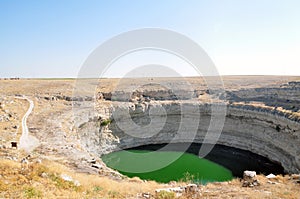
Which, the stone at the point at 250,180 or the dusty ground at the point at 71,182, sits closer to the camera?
the dusty ground at the point at 71,182

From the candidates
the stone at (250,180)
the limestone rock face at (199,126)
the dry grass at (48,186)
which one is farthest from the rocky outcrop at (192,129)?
the dry grass at (48,186)

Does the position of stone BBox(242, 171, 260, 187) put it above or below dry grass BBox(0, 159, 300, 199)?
below

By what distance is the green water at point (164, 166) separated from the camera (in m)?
24.1

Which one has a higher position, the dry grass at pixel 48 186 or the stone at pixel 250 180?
the dry grass at pixel 48 186

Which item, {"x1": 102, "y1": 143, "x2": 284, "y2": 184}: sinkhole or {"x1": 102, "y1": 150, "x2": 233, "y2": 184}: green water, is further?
{"x1": 102, "y1": 143, "x2": 284, "y2": 184}: sinkhole

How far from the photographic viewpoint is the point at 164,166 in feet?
90.2

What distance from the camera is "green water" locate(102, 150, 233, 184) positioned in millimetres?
24141

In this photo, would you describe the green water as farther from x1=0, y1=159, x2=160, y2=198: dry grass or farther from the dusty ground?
x1=0, y1=159, x2=160, y2=198: dry grass

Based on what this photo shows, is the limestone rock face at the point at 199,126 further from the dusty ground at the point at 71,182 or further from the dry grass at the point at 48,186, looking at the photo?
the dry grass at the point at 48,186

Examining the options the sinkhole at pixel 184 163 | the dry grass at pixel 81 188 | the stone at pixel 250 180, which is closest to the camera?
the dry grass at pixel 81 188

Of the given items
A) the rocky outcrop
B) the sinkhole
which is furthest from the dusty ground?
the rocky outcrop

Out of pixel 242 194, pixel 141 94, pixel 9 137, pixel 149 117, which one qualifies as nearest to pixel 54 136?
pixel 9 137

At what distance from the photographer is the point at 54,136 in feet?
67.4

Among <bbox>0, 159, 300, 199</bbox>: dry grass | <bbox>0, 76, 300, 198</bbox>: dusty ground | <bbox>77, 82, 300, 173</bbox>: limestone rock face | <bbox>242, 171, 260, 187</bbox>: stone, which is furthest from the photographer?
<bbox>77, 82, 300, 173</bbox>: limestone rock face
